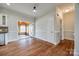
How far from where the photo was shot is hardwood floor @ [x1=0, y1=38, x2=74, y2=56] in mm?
1627

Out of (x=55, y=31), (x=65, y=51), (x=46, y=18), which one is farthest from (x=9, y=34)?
(x=65, y=51)

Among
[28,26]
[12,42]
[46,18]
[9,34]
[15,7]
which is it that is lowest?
[12,42]

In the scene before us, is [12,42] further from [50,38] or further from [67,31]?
[67,31]

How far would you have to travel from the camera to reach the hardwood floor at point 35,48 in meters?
1.63

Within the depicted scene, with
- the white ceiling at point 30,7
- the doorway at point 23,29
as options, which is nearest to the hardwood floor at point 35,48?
the doorway at point 23,29

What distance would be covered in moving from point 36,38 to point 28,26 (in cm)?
32

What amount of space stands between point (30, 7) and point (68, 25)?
2.90ft

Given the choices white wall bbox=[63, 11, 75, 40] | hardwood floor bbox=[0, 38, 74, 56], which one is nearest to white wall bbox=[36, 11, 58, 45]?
hardwood floor bbox=[0, 38, 74, 56]

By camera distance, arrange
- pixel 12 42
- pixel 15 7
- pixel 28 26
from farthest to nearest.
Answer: pixel 28 26, pixel 12 42, pixel 15 7

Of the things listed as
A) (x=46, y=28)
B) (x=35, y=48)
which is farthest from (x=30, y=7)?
(x=35, y=48)

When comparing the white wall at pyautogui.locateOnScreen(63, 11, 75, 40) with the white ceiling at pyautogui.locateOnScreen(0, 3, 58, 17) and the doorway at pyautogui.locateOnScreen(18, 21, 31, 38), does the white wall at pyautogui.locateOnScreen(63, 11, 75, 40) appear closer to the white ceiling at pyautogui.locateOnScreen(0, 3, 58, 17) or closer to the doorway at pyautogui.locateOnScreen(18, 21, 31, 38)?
the white ceiling at pyautogui.locateOnScreen(0, 3, 58, 17)

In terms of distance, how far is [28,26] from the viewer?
189cm

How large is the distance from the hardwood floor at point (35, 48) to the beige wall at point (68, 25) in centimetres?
15

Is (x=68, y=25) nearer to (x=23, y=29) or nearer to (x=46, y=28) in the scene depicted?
(x=46, y=28)
